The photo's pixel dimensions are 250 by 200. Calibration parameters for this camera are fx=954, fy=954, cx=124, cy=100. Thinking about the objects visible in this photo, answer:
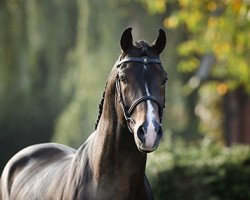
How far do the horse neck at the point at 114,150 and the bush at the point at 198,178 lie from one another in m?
5.65

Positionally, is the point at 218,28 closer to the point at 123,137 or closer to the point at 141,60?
the point at 123,137

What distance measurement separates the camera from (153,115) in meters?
6.12

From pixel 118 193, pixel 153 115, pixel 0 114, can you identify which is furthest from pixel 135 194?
pixel 0 114

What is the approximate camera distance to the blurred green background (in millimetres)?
12781

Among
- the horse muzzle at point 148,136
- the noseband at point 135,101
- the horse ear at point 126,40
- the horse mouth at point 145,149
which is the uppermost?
the horse ear at point 126,40

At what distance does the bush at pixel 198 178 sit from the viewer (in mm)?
12461

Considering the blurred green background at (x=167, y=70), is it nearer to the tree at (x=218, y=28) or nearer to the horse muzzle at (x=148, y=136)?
the tree at (x=218, y=28)

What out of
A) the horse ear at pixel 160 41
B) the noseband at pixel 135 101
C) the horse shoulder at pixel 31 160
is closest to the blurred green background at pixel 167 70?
the horse shoulder at pixel 31 160

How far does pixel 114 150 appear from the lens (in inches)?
264

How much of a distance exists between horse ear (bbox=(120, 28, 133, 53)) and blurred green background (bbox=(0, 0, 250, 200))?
5.11 metres

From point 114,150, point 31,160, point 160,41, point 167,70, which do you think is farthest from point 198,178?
point 167,70

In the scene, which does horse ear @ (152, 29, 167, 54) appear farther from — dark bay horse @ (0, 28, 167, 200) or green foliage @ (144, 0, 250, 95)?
green foliage @ (144, 0, 250, 95)

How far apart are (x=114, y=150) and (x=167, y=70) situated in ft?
48.1

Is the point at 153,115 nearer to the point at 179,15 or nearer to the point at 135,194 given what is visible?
the point at 135,194
